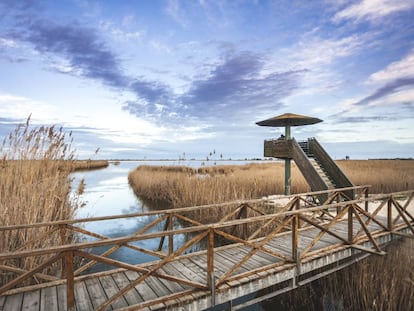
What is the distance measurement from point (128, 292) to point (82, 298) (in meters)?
0.59

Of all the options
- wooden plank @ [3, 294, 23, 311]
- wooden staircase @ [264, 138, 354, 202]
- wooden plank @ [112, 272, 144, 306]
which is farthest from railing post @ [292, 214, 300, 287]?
wooden staircase @ [264, 138, 354, 202]

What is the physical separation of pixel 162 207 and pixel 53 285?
8.57m

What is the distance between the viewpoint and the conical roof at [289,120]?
38.9ft

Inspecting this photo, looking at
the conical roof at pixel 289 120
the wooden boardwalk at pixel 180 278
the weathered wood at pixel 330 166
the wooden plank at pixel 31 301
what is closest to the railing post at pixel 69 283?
the wooden boardwalk at pixel 180 278

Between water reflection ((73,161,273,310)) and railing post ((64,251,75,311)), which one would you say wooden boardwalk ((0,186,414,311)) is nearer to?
railing post ((64,251,75,311))

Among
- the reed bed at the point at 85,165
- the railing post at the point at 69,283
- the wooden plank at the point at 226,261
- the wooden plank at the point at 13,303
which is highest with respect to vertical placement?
the reed bed at the point at 85,165

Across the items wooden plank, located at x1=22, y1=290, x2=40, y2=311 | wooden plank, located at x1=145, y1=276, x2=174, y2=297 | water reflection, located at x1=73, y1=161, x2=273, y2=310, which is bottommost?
water reflection, located at x1=73, y1=161, x2=273, y2=310

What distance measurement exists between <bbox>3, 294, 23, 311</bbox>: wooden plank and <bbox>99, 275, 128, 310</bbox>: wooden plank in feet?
3.29

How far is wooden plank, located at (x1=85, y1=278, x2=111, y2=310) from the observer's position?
10.8 ft

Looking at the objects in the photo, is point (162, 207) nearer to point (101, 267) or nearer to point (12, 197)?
point (101, 267)

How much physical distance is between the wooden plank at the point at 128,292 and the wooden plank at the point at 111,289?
0.17ft

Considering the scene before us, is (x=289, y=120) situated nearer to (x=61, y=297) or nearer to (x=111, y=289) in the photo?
(x=111, y=289)

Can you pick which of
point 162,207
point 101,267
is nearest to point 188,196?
point 162,207

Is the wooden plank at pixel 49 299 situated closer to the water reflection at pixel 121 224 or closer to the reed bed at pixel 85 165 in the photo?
the water reflection at pixel 121 224
